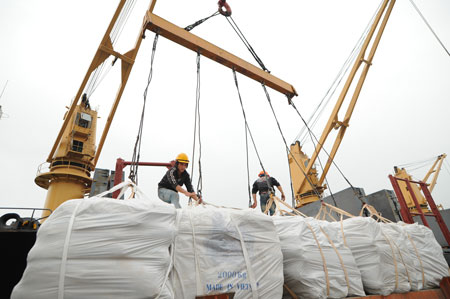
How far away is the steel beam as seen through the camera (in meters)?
4.68

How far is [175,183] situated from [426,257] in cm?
364

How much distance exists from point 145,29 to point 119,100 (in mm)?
5317

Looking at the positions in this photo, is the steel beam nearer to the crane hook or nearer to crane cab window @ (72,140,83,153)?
the crane hook

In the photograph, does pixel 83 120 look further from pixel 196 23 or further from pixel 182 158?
pixel 182 158

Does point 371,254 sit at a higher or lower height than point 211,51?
lower

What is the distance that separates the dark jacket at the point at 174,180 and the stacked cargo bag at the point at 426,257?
3.25 metres

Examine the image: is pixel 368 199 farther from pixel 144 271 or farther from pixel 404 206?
pixel 144 271

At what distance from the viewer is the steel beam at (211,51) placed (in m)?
4.68

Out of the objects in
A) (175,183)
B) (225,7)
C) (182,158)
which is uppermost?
(225,7)

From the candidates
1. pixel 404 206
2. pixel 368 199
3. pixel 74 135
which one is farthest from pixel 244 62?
pixel 74 135

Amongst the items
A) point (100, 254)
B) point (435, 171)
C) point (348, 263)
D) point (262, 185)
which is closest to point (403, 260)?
point (348, 263)

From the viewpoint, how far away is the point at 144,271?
1.47m

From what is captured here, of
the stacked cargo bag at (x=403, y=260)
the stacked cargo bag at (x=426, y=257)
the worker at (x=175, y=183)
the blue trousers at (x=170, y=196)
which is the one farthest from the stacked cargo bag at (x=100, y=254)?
the stacked cargo bag at (x=426, y=257)

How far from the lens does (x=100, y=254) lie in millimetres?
1426
